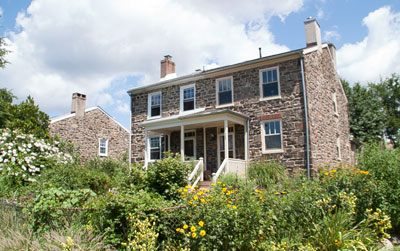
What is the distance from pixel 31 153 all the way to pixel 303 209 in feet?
42.7

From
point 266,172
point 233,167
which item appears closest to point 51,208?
point 233,167

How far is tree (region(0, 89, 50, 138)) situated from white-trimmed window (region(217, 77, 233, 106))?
9314mm

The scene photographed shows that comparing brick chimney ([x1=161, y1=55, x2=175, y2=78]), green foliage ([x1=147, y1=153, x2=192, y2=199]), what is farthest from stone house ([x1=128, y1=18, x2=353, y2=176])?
green foliage ([x1=147, y1=153, x2=192, y2=199])

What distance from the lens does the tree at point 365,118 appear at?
26.1m

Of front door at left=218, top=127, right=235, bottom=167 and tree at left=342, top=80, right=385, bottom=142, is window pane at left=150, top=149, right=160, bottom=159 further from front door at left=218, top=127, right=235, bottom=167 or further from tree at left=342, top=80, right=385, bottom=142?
tree at left=342, top=80, right=385, bottom=142

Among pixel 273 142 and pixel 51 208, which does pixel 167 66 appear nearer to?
pixel 273 142

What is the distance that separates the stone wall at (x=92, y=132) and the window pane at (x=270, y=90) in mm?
13740

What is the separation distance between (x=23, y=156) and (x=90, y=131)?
906cm

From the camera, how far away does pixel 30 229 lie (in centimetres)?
595

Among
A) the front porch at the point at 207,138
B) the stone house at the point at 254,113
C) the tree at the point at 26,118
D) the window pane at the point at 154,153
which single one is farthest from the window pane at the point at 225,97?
the tree at the point at 26,118

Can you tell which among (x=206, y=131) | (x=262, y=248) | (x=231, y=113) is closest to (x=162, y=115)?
(x=206, y=131)

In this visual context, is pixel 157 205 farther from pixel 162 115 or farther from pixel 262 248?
pixel 162 115

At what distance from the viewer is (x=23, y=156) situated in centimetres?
1435

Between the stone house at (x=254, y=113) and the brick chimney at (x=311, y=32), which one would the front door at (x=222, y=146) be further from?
the brick chimney at (x=311, y=32)
